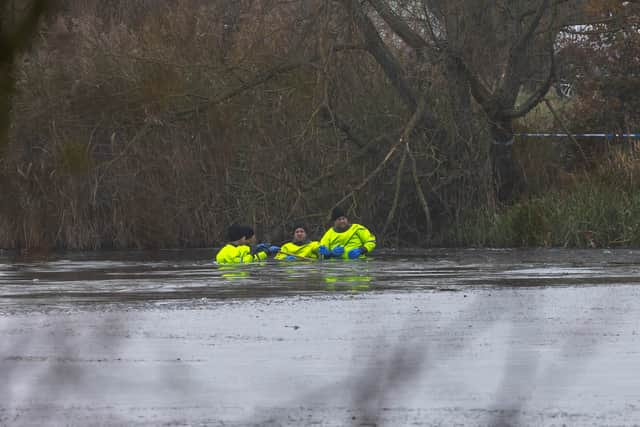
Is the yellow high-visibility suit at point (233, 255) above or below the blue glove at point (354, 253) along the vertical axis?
above

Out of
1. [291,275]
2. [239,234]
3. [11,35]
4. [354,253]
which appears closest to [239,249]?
[239,234]

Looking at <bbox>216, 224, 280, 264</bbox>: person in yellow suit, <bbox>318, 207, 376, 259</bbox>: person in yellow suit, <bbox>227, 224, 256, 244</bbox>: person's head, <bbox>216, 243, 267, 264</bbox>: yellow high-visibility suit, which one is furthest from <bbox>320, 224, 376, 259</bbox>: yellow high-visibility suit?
<bbox>216, 243, 267, 264</bbox>: yellow high-visibility suit

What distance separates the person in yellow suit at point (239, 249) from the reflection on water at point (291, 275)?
33cm

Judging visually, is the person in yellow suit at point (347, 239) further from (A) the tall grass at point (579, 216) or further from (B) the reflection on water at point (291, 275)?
(A) the tall grass at point (579, 216)

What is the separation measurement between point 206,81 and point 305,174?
9.34 feet

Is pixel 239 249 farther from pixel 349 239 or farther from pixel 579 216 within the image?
pixel 579 216

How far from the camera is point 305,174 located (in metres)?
31.2

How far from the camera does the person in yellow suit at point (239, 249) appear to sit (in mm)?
23969

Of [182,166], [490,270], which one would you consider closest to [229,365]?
[490,270]

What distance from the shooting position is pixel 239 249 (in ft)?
79.0

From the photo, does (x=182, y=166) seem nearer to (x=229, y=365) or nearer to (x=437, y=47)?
(x=437, y=47)

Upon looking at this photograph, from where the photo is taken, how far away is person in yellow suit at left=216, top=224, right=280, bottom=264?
24.0 m

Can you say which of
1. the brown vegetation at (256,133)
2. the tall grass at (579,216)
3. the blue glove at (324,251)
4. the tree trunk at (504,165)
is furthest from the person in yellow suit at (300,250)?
the tree trunk at (504,165)

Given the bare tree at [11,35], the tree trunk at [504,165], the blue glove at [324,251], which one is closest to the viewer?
the bare tree at [11,35]
